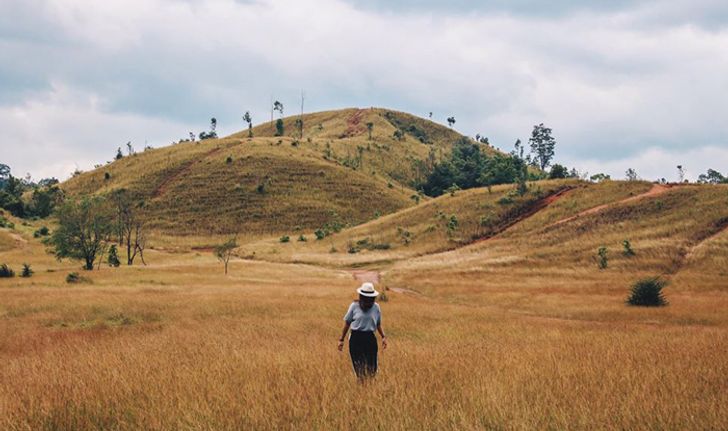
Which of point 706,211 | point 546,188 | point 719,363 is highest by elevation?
point 546,188

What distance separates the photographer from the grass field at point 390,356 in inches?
234

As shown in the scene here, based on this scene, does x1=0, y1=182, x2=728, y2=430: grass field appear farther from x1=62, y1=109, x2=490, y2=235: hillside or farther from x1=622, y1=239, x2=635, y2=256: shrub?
x1=62, y1=109, x2=490, y2=235: hillside

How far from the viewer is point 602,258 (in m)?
53.0

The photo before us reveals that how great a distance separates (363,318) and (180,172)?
5888 inches

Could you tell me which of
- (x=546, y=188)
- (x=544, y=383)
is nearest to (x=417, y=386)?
(x=544, y=383)

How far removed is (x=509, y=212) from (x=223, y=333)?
247 ft

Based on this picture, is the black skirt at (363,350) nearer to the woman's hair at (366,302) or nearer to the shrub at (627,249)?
the woman's hair at (366,302)

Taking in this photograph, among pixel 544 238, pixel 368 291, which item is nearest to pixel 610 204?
pixel 544 238

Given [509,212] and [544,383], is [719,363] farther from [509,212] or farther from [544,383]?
[509,212]

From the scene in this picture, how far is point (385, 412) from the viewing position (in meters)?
5.89

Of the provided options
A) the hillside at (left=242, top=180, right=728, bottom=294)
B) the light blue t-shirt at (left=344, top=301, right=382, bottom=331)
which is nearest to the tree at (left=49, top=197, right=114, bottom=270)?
the hillside at (left=242, top=180, right=728, bottom=294)

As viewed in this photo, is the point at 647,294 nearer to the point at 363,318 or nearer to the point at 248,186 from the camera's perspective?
the point at 363,318

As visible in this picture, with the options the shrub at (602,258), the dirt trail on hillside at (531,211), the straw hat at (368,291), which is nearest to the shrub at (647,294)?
the shrub at (602,258)

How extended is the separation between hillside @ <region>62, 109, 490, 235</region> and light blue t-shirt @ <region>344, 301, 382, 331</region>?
10665 cm
